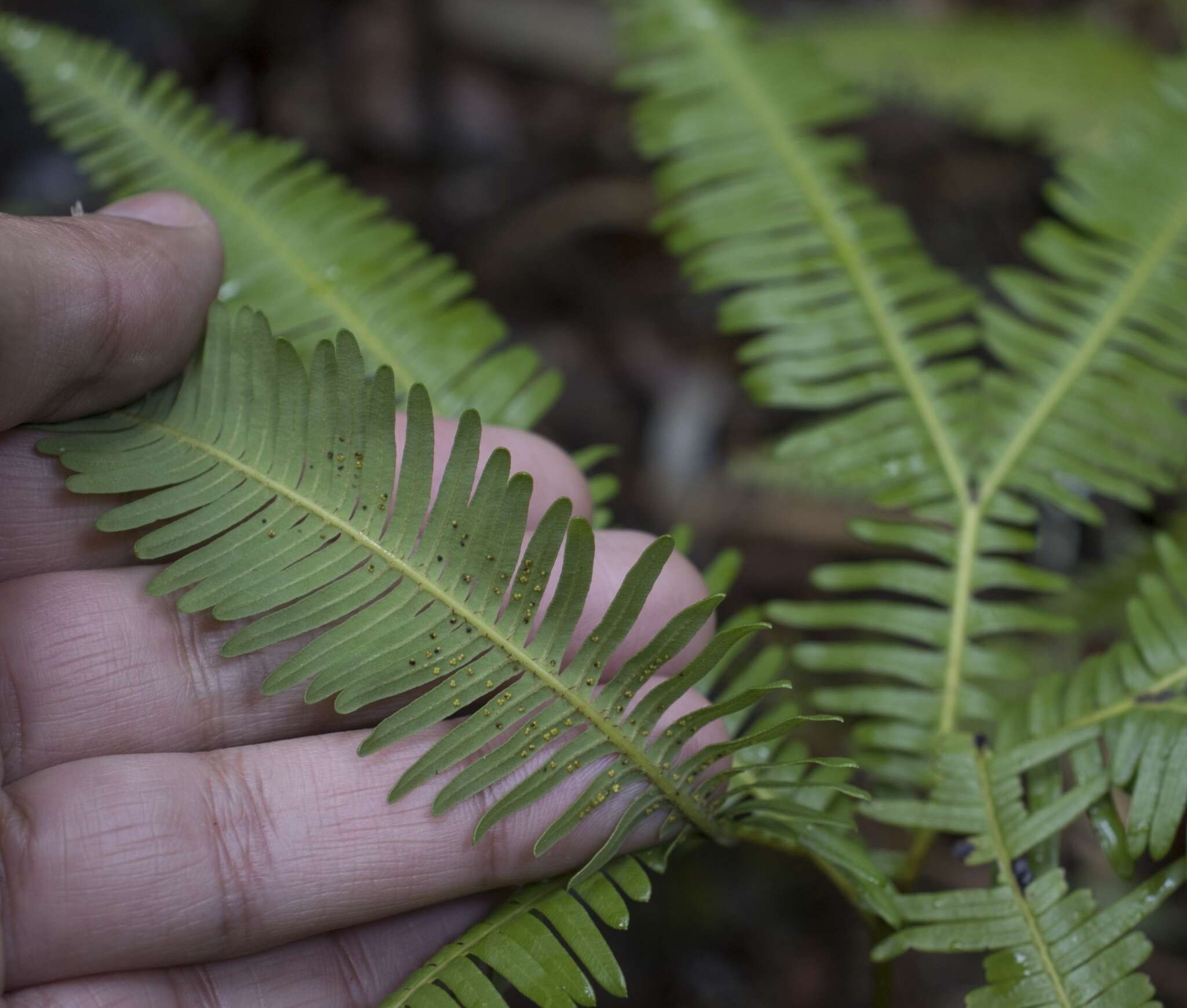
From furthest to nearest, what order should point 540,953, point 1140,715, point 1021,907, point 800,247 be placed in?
point 800,247, point 1140,715, point 1021,907, point 540,953

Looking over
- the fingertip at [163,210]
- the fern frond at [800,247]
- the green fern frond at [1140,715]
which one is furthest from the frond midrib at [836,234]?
the fingertip at [163,210]

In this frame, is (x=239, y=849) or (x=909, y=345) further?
(x=909, y=345)

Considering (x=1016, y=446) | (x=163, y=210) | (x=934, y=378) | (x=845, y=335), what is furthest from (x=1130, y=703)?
(x=163, y=210)

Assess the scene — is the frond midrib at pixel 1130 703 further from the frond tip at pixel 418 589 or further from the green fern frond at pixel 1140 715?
the frond tip at pixel 418 589

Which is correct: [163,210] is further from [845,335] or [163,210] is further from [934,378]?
[934,378]

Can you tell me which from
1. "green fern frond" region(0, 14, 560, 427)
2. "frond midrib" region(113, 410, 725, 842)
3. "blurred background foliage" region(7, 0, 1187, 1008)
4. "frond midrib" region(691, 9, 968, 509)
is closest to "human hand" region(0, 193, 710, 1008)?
"frond midrib" region(113, 410, 725, 842)

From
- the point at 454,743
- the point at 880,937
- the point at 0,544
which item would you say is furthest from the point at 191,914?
the point at 880,937

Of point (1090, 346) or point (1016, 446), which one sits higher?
point (1090, 346)
